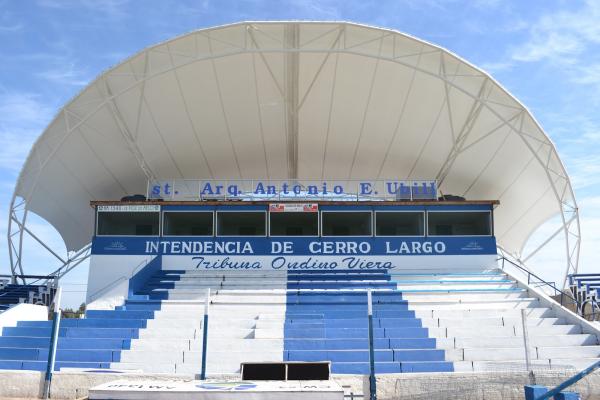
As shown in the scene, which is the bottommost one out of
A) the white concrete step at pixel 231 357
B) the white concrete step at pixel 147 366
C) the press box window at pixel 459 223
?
the white concrete step at pixel 147 366

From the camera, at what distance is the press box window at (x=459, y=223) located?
70.0 ft

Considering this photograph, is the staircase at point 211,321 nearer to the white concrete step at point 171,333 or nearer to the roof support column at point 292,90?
the white concrete step at point 171,333

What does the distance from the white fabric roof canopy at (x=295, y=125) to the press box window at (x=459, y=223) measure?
9.39 feet

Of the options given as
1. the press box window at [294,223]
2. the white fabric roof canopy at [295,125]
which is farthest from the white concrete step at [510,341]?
the press box window at [294,223]

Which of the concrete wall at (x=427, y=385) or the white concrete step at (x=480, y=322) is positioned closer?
the concrete wall at (x=427, y=385)

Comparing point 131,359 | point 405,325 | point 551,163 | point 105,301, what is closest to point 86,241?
point 105,301

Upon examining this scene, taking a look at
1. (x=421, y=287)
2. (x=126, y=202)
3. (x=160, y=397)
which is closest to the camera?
(x=160, y=397)

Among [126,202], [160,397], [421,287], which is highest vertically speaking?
[126,202]

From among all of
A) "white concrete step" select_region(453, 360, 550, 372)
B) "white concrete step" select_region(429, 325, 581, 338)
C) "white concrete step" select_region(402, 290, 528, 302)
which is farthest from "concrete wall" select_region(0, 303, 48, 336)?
"white concrete step" select_region(453, 360, 550, 372)

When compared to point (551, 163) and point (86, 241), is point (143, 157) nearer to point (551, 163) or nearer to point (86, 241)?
point (86, 241)

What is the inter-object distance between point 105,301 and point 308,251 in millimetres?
7078

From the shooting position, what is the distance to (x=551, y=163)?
72.4ft

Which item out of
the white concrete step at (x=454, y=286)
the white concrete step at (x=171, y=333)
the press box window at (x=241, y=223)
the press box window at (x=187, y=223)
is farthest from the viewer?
the press box window at (x=241, y=223)

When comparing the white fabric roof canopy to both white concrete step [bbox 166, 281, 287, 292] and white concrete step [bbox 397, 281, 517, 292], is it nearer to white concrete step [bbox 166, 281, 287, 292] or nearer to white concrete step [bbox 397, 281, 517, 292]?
white concrete step [bbox 397, 281, 517, 292]
